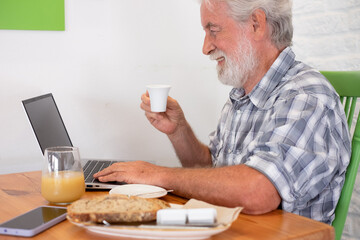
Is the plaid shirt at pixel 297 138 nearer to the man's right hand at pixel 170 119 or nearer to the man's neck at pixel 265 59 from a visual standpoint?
the man's neck at pixel 265 59

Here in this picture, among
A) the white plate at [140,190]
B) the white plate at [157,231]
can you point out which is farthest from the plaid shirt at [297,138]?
the white plate at [157,231]

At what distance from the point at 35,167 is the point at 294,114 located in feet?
3.33

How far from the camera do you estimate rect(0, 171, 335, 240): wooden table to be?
2.80ft

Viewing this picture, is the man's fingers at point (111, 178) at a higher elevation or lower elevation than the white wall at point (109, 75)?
lower

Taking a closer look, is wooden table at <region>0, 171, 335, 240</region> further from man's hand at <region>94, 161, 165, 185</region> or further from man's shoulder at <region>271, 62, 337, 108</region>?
man's shoulder at <region>271, 62, 337, 108</region>

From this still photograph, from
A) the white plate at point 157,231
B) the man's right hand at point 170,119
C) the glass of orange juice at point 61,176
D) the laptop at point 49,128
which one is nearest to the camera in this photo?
the white plate at point 157,231

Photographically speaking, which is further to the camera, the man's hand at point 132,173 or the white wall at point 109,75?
the white wall at point 109,75

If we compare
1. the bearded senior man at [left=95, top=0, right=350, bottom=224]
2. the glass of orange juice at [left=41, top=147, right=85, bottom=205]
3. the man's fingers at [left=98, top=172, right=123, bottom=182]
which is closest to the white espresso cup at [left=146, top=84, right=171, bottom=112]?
the bearded senior man at [left=95, top=0, right=350, bottom=224]

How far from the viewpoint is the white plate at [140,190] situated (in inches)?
43.6

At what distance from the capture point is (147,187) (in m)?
1.16

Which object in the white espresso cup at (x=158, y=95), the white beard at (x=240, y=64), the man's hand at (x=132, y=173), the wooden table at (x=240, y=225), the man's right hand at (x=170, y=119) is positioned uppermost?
the white beard at (x=240, y=64)

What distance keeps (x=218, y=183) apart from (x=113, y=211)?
13.1 inches

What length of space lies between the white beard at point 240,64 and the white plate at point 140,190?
51 cm

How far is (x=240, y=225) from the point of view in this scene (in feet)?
3.03
